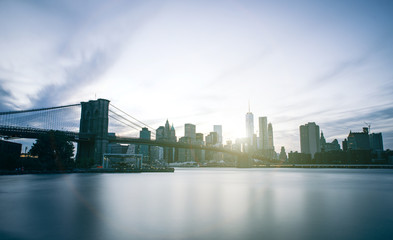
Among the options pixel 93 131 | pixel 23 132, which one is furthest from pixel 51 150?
pixel 93 131

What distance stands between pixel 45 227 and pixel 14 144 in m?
115

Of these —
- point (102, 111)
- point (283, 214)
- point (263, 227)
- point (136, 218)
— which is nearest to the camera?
point (263, 227)

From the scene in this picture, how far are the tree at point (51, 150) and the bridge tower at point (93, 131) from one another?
9397 millimetres

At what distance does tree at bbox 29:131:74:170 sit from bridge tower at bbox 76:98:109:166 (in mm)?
9397

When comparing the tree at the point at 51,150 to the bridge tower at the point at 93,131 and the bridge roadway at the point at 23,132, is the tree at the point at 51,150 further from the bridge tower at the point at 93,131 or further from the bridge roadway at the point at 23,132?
the bridge tower at the point at 93,131

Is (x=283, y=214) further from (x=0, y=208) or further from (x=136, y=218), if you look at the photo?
(x=0, y=208)

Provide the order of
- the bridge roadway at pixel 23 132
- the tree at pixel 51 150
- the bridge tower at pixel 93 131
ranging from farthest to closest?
1. the bridge tower at pixel 93 131
2. the tree at pixel 51 150
3. the bridge roadway at pixel 23 132

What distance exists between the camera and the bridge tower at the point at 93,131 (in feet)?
244

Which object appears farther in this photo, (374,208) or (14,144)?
(14,144)

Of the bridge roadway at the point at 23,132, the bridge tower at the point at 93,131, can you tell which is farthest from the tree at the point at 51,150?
the bridge tower at the point at 93,131

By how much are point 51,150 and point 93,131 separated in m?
16.8

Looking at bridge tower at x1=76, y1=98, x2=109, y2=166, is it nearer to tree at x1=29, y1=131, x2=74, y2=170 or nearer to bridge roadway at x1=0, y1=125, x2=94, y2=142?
bridge roadway at x1=0, y1=125, x2=94, y2=142

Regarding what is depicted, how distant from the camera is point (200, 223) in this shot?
12.9 metres

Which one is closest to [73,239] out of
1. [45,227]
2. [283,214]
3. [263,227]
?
[45,227]
